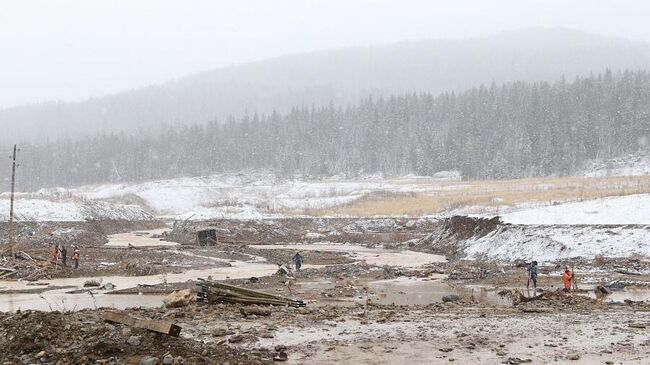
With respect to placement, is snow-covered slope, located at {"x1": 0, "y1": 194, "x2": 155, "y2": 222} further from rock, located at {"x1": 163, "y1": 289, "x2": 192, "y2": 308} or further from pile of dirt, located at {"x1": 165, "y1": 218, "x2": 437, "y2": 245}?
rock, located at {"x1": 163, "y1": 289, "x2": 192, "y2": 308}

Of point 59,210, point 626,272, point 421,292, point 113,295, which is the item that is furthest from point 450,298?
point 59,210

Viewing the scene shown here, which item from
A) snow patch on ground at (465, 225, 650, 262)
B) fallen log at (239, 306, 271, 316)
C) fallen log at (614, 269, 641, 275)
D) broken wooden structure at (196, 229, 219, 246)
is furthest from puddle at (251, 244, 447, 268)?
fallen log at (239, 306, 271, 316)

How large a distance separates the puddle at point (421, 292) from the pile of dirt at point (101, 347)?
10.5 metres

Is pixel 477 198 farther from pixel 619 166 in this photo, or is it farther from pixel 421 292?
pixel 619 166

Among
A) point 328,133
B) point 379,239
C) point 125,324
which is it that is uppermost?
point 328,133

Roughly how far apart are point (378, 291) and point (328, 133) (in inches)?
5100

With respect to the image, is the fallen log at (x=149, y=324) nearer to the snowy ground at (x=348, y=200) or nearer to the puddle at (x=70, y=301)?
the puddle at (x=70, y=301)

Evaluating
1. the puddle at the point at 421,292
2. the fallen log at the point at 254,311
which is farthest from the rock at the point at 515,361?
the puddle at the point at 421,292

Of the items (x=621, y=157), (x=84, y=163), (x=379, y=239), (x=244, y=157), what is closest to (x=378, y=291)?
(x=379, y=239)

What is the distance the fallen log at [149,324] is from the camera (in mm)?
11984

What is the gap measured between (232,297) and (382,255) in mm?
24262

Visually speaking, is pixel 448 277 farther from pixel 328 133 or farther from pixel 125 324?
pixel 328 133

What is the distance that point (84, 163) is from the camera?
168 m

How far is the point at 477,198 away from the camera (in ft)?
217
